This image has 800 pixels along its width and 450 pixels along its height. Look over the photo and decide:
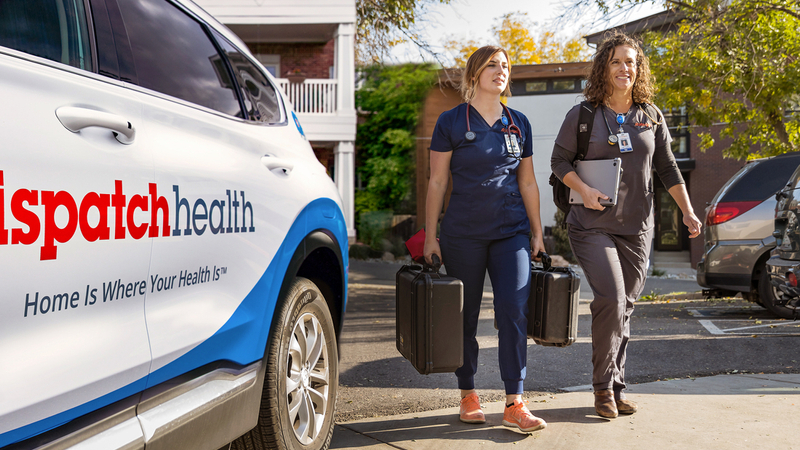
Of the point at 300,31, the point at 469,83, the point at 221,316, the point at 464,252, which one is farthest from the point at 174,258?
the point at 300,31

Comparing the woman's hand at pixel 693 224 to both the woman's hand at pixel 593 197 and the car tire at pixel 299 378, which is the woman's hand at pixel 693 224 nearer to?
the woman's hand at pixel 593 197

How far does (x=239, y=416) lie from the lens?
2.28 meters

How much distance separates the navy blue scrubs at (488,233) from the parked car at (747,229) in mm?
5066

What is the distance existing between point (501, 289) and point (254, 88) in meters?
1.60

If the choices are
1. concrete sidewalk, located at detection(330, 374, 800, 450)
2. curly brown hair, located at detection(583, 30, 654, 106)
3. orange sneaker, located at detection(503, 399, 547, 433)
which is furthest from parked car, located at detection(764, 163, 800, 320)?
orange sneaker, located at detection(503, 399, 547, 433)

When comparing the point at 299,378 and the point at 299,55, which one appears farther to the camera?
the point at 299,55

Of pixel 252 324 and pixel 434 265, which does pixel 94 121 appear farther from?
pixel 434 265

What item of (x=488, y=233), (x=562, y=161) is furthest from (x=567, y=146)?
(x=488, y=233)

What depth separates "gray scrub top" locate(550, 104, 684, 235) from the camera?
3.79 metres

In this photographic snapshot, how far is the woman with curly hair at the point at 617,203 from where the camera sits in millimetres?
3715

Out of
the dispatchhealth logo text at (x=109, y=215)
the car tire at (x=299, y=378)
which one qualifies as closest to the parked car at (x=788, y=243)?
the car tire at (x=299, y=378)

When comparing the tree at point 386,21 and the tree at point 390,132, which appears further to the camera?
the tree at point 390,132

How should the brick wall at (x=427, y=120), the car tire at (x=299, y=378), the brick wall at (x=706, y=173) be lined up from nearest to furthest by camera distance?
the car tire at (x=299, y=378) → the brick wall at (x=427, y=120) → the brick wall at (x=706, y=173)

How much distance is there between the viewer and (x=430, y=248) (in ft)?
12.0
